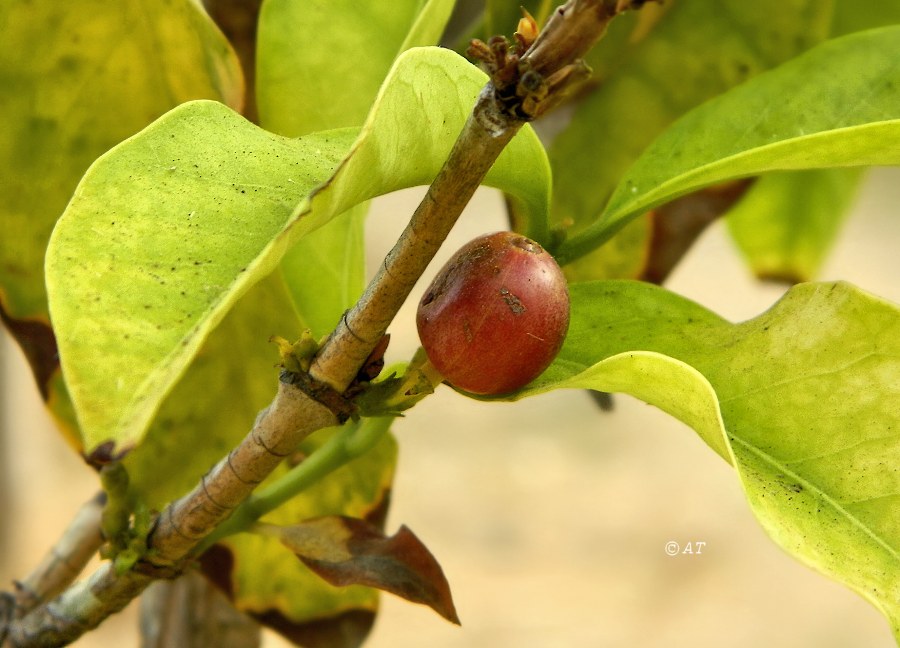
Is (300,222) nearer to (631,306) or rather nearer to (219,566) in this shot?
(631,306)

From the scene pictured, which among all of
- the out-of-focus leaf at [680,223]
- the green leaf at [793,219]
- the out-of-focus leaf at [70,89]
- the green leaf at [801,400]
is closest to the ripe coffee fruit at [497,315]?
the green leaf at [801,400]

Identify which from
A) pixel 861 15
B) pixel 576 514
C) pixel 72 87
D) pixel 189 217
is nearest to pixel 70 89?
pixel 72 87

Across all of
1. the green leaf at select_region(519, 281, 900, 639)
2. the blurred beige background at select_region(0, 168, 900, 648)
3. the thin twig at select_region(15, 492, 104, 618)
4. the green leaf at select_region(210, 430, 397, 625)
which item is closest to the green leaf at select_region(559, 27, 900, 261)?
the green leaf at select_region(519, 281, 900, 639)

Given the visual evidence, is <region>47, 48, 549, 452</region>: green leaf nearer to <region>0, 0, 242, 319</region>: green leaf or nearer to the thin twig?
<region>0, 0, 242, 319</region>: green leaf

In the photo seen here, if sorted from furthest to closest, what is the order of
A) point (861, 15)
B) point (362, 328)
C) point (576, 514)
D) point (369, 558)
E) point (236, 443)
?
point (576, 514)
point (861, 15)
point (236, 443)
point (369, 558)
point (362, 328)

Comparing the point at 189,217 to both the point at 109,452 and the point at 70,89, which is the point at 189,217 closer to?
the point at 109,452

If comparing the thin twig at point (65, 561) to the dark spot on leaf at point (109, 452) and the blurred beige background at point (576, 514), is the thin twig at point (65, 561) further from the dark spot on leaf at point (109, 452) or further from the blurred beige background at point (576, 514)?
the blurred beige background at point (576, 514)

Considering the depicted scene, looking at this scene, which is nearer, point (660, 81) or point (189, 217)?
point (189, 217)
